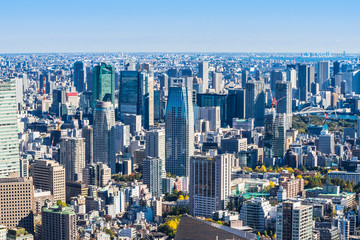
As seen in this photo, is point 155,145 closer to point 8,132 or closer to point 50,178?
point 50,178

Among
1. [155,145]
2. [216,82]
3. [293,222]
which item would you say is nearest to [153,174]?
[155,145]

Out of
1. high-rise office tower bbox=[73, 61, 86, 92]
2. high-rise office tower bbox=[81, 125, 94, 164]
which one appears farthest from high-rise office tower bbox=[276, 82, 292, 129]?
high-rise office tower bbox=[73, 61, 86, 92]

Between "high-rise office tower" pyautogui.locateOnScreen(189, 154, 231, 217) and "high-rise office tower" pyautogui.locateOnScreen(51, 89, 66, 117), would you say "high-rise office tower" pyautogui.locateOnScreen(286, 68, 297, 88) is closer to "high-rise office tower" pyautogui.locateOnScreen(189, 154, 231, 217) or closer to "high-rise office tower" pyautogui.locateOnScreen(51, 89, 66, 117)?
"high-rise office tower" pyautogui.locateOnScreen(51, 89, 66, 117)

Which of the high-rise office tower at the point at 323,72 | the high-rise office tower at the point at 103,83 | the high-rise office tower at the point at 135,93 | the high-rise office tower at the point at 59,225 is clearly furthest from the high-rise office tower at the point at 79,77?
the high-rise office tower at the point at 59,225

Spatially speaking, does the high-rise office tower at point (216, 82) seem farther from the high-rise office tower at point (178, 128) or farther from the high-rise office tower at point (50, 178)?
the high-rise office tower at point (50, 178)

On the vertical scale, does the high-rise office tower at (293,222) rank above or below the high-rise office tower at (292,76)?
below

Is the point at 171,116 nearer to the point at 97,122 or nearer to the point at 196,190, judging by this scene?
the point at 97,122

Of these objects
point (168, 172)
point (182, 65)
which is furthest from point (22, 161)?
point (182, 65)
